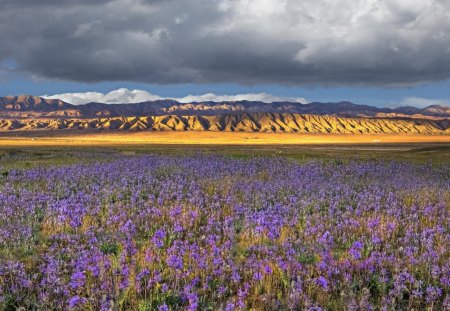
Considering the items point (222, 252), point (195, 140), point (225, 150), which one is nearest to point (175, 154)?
Answer: point (225, 150)

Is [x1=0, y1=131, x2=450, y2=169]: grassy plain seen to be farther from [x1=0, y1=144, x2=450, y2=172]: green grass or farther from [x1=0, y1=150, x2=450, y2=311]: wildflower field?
[x1=0, y1=150, x2=450, y2=311]: wildflower field

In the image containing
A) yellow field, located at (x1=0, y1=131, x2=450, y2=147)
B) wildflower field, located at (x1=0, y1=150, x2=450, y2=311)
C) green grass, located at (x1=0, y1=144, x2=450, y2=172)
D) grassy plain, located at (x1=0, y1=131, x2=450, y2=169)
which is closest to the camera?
wildflower field, located at (x1=0, y1=150, x2=450, y2=311)

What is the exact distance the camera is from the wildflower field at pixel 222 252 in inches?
252

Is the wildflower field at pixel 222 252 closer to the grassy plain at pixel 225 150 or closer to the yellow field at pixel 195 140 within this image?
the grassy plain at pixel 225 150

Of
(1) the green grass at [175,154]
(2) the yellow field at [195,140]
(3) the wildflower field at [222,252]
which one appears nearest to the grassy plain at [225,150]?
(1) the green grass at [175,154]

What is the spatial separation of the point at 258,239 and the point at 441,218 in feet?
18.4

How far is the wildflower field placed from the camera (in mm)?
6395

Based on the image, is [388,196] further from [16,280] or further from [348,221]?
[16,280]

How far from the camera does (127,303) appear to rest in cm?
648

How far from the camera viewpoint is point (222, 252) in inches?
314

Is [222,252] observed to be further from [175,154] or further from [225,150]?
[225,150]

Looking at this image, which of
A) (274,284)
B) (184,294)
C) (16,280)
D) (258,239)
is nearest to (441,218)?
(258,239)

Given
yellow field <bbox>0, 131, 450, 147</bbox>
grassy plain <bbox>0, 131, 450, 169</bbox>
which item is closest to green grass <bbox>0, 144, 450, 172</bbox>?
grassy plain <bbox>0, 131, 450, 169</bbox>

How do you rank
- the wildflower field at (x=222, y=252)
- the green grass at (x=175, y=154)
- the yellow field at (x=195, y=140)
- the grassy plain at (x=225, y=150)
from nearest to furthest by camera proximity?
the wildflower field at (x=222, y=252) → the green grass at (x=175, y=154) → the grassy plain at (x=225, y=150) → the yellow field at (x=195, y=140)
